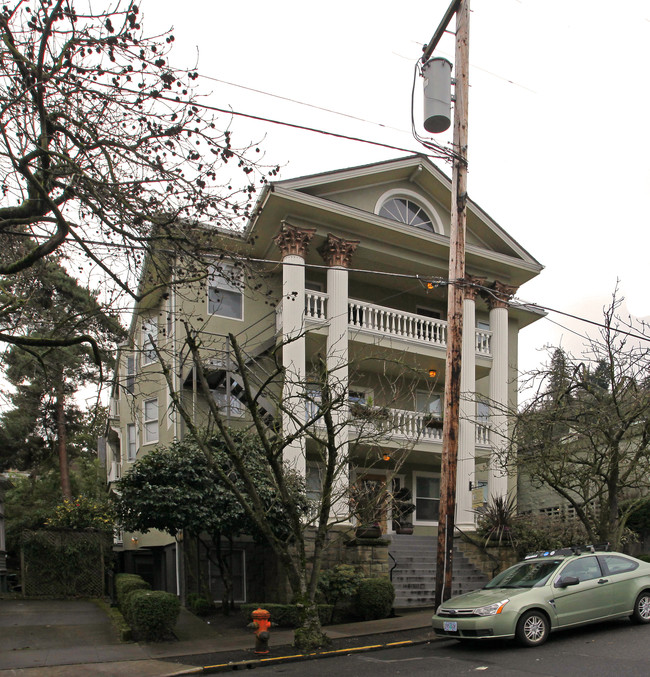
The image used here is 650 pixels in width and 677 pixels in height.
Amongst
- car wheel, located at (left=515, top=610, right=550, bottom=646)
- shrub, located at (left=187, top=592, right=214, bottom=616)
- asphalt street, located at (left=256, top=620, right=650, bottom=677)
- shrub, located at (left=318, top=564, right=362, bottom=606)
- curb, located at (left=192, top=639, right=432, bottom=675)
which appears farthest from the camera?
shrub, located at (left=187, top=592, right=214, bottom=616)

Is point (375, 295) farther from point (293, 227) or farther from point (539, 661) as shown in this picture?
point (539, 661)

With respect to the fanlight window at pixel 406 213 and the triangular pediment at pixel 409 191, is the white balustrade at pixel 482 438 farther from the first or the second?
the fanlight window at pixel 406 213

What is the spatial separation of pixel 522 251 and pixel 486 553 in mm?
9976

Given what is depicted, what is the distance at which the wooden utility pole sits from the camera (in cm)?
1214

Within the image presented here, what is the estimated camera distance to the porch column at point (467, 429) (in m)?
19.4

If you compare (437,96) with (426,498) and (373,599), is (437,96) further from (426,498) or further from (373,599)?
Answer: (426,498)

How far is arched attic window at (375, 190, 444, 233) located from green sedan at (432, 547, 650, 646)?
38.9 feet

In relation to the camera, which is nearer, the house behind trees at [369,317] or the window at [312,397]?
the window at [312,397]

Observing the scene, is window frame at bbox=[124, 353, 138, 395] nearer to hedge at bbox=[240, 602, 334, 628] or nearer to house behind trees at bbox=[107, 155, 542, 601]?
house behind trees at bbox=[107, 155, 542, 601]

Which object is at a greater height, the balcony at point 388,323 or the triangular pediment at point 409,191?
the triangular pediment at point 409,191

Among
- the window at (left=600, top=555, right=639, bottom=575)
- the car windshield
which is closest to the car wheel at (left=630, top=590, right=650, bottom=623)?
the window at (left=600, top=555, right=639, bottom=575)

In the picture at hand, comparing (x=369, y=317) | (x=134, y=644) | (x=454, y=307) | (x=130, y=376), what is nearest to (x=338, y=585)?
(x=134, y=644)

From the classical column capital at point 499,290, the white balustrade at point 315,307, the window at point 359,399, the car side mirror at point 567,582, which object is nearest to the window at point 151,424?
the white balustrade at point 315,307

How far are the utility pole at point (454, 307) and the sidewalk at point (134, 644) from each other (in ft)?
5.14
